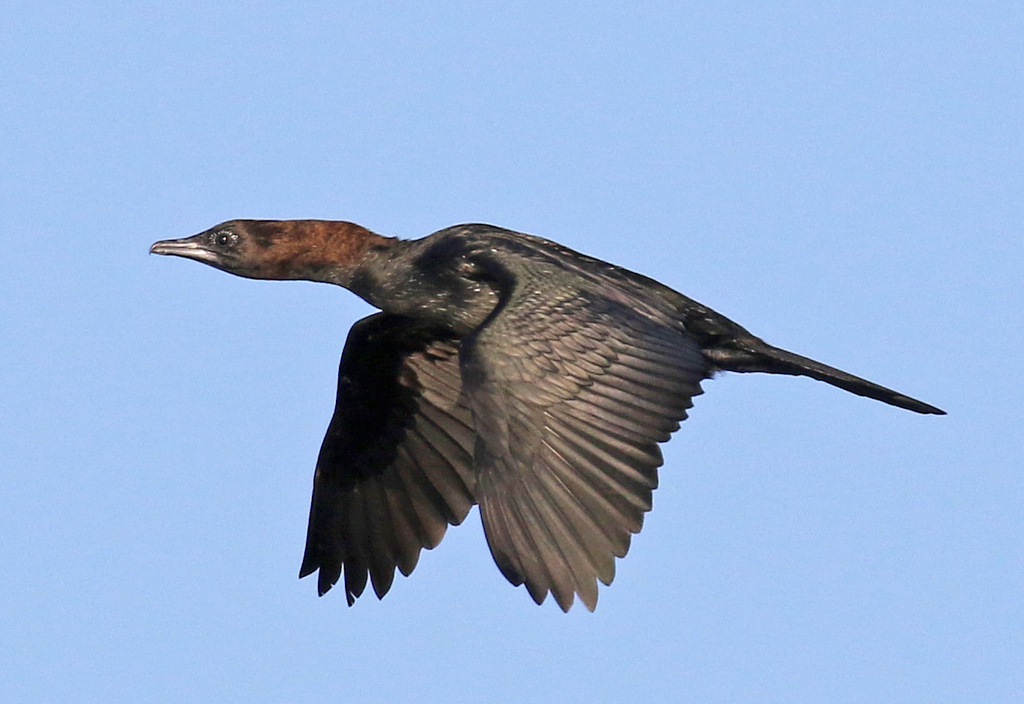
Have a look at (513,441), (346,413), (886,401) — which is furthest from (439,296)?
(886,401)

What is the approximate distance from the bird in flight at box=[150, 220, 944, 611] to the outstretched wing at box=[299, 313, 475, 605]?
0.4 inches

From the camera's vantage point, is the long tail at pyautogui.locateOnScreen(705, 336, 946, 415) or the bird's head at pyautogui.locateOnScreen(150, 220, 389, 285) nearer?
the long tail at pyautogui.locateOnScreen(705, 336, 946, 415)

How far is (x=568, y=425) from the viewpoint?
8.23 metres

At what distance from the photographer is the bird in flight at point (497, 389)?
802cm

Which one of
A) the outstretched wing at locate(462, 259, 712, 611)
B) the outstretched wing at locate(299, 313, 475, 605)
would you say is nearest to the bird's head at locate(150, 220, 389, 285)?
the outstretched wing at locate(299, 313, 475, 605)

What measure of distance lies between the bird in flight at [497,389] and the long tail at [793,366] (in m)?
0.01

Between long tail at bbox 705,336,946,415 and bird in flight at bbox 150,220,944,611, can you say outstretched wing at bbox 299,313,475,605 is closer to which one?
bird in flight at bbox 150,220,944,611

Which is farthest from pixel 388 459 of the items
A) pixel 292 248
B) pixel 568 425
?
pixel 568 425

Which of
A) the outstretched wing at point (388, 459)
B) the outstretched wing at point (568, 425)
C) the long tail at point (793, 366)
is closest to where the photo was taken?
the outstretched wing at point (568, 425)

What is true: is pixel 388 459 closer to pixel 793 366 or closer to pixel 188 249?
pixel 188 249

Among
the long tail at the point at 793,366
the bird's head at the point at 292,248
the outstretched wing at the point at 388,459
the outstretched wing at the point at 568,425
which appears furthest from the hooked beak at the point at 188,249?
the long tail at the point at 793,366

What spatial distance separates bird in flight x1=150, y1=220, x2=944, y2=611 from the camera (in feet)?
26.3

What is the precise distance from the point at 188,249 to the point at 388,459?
5.99 feet

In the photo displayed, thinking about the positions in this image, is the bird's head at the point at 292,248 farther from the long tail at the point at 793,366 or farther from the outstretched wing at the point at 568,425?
the long tail at the point at 793,366
